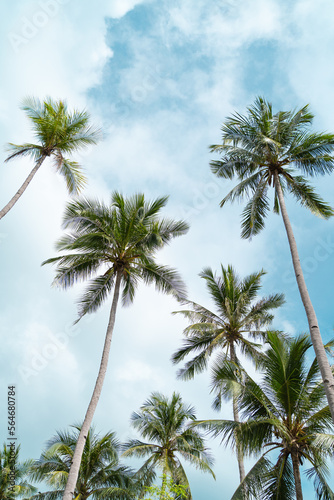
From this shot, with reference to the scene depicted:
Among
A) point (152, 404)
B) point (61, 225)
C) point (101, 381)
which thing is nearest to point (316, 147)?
point (61, 225)

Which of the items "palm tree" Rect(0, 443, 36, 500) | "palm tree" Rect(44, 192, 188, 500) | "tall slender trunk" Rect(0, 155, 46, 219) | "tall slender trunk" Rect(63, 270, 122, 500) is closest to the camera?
"tall slender trunk" Rect(63, 270, 122, 500)

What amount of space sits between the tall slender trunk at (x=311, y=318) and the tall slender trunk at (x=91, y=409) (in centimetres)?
658

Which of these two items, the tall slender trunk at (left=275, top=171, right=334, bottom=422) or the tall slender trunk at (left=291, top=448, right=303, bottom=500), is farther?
the tall slender trunk at (left=291, top=448, right=303, bottom=500)

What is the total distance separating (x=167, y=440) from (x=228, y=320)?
6.71 metres

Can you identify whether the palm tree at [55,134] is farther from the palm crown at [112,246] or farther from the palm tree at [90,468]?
the palm tree at [90,468]

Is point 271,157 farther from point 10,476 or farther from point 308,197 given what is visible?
point 10,476

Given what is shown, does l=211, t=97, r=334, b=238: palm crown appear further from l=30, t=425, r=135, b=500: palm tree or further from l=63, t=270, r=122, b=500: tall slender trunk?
l=30, t=425, r=135, b=500: palm tree

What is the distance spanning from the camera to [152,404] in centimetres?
2141

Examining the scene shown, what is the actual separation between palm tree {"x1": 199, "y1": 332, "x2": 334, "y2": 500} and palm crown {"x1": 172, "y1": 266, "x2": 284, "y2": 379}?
25.3 ft

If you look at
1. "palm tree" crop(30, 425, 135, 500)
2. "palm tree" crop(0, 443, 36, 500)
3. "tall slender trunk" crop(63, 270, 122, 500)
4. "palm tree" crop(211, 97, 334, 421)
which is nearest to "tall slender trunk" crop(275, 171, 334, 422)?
"palm tree" crop(211, 97, 334, 421)

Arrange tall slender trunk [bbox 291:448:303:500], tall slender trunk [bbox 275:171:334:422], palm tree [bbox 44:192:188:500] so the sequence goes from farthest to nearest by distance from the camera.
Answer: palm tree [bbox 44:192:188:500], tall slender trunk [bbox 291:448:303:500], tall slender trunk [bbox 275:171:334:422]

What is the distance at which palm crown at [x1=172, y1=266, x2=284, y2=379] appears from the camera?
2030 centimetres

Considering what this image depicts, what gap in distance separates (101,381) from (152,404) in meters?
8.89

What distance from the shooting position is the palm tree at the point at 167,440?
19.4 meters
